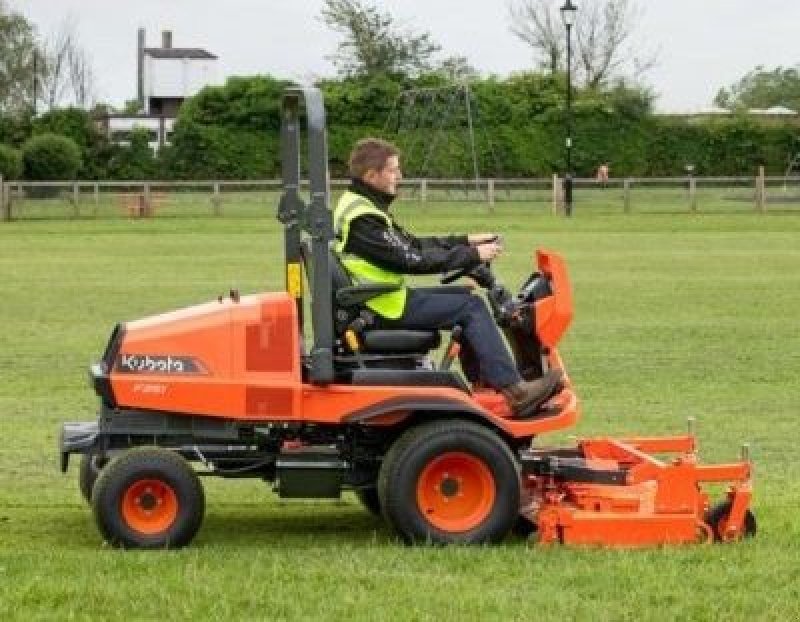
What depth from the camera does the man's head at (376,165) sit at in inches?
318

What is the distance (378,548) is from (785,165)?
65.1 metres

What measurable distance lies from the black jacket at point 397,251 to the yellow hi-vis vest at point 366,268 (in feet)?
0.10

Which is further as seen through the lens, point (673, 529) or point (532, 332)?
point (532, 332)

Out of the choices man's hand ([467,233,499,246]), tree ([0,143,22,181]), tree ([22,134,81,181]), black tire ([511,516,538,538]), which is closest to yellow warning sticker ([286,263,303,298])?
man's hand ([467,233,499,246])

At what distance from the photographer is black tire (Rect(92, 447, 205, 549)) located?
758 centimetres

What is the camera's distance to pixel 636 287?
1043 inches

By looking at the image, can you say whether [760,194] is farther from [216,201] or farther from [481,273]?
[481,273]

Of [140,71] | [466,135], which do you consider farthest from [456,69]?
[140,71]

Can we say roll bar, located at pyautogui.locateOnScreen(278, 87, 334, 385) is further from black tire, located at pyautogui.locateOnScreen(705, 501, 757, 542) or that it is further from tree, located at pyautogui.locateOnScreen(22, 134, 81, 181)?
tree, located at pyautogui.locateOnScreen(22, 134, 81, 181)

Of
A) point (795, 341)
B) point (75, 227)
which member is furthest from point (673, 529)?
point (75, 227)

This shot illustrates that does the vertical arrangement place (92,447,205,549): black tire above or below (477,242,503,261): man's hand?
below

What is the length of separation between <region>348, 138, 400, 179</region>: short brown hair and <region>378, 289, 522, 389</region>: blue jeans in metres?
0.59

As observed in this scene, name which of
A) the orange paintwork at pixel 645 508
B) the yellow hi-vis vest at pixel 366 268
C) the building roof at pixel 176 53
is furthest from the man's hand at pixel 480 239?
the building roof at pixel 176 53

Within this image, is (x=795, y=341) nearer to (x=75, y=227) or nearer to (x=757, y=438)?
(x=757, y=438)
